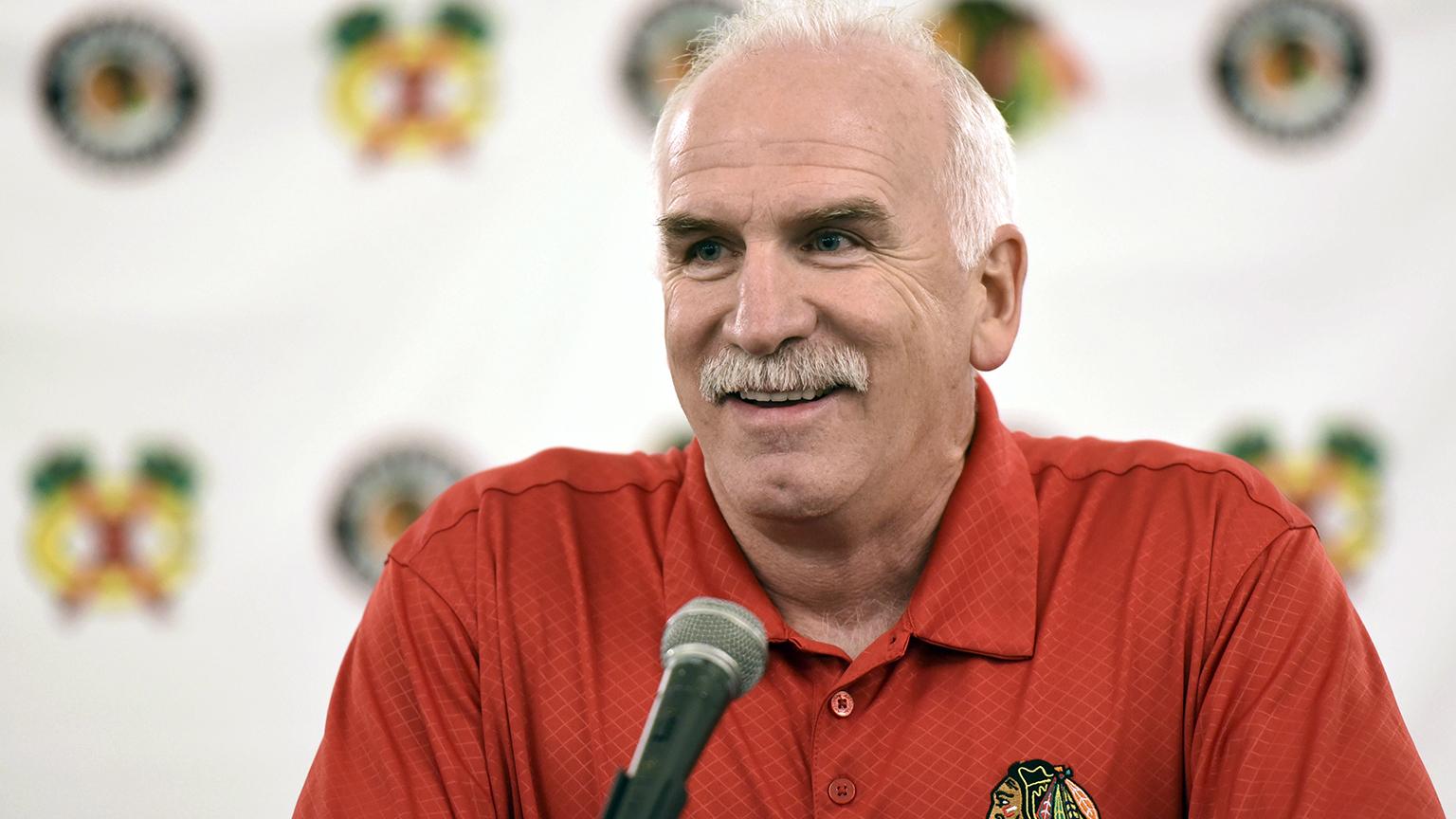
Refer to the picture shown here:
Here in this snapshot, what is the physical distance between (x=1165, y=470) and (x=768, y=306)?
0.51 meters

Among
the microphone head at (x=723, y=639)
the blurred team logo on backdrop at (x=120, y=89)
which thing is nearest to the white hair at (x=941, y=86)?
the microphone head at (x=723, y=639)

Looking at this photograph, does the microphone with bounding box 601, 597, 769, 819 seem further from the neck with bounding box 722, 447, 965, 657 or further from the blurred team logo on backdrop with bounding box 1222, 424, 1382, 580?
the blurred team logo on backdrop with bounding box 1222, 424, 1382, 580

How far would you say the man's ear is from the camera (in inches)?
65.2

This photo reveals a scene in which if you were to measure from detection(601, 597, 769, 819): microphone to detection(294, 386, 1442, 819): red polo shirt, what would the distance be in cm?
49

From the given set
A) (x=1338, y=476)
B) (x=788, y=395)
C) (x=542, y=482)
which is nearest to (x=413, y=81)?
(x=542, y=482)

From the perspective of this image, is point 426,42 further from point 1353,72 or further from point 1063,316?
point 1353,72

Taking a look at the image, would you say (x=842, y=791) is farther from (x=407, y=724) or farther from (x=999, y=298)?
(x=999, y=298)

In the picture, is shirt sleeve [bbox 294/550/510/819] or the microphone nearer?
the microphone

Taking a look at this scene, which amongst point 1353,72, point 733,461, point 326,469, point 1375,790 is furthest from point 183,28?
point 1375,790

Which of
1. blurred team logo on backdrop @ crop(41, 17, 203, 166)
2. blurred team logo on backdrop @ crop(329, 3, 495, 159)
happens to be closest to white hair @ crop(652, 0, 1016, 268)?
blurred team logo on backdrop @ crop(329, 3, 495, 159)

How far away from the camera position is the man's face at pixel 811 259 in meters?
1.46

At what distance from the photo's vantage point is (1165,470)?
1.63m

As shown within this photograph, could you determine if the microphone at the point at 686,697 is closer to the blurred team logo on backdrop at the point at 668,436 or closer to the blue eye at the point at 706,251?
the blue eye at the point at 706,251

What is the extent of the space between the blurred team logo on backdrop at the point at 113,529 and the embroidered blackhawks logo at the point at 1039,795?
152 centimetres
